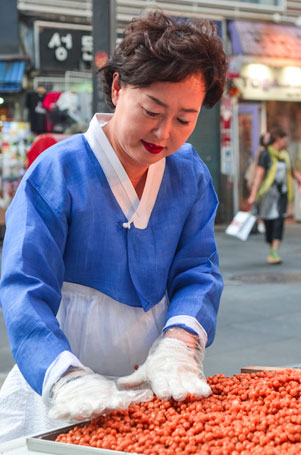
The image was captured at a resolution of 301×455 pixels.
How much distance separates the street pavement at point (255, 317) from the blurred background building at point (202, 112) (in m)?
5.31

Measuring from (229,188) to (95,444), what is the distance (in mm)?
17899

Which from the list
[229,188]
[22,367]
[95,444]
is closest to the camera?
[95,444]

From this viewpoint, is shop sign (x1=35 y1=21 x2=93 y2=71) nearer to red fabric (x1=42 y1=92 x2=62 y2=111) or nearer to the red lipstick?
red fabric (x1=42 y1=92 x2=62 y2=111)

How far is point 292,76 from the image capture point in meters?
20.7

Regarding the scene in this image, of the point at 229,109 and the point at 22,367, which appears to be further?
the point at 229,109

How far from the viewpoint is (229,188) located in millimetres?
19797

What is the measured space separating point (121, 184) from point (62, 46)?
16.2 meters

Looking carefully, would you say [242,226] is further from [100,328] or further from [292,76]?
[292,76]

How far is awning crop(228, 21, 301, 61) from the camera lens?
64.9 feet

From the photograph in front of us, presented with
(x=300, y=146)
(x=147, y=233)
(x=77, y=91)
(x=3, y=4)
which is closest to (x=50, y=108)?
(x=77, y=91)

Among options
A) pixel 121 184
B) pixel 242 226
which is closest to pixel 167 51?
pixel 121 184

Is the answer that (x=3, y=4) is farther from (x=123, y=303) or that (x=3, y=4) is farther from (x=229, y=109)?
(x=123, y=303)

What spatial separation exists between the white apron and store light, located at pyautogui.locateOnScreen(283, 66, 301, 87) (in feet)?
61.4

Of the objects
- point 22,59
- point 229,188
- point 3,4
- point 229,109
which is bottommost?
point 229,188
